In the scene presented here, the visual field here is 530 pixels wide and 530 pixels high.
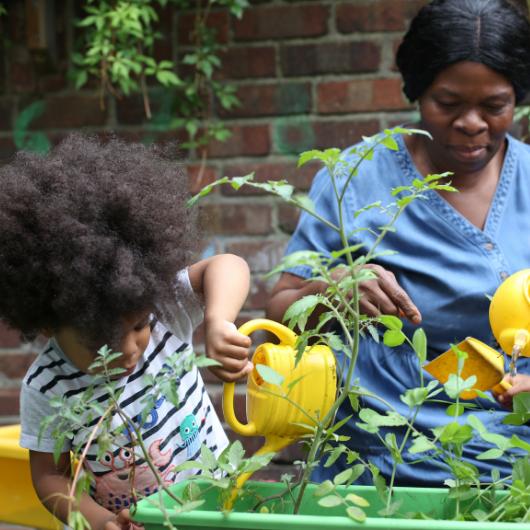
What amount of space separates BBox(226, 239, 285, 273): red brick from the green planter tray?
1.38 metres

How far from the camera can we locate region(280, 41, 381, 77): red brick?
96.5 inches

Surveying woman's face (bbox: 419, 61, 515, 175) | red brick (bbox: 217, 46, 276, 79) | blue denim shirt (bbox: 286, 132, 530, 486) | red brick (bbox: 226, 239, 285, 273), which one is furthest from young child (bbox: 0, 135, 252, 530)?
red brick (bbox: 217, 46, 276, 79)

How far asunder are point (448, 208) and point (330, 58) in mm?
839

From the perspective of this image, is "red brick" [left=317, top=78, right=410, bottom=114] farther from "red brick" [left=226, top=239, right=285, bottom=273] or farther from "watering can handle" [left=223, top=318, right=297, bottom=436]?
"watering can handle" [left=223, top=318, right=297, bottom=436]

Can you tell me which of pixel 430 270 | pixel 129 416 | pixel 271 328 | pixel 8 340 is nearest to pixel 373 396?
pixel 271 328

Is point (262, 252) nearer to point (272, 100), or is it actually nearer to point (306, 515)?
point (272, 100)

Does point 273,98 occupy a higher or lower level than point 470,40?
lower

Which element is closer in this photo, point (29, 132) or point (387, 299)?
point (387, 299)

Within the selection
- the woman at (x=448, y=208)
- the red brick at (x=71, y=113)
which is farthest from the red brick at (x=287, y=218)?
the woman at (x=448, y=208)

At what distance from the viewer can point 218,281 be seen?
4.74 ft

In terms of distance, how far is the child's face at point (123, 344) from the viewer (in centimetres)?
130

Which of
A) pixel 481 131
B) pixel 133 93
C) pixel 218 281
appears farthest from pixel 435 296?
pixel 133 93

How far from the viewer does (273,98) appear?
2.50m

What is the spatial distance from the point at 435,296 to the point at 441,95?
36 centimetres
